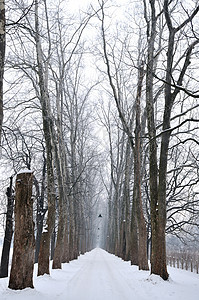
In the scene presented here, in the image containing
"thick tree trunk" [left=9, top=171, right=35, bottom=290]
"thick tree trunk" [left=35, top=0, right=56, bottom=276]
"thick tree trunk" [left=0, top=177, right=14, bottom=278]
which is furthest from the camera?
"thick tree trunk" [left=0, top=177, right=14, bottom=278]

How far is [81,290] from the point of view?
8.41 m

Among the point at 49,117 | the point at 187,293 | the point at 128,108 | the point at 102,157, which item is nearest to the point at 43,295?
the point at 187,293

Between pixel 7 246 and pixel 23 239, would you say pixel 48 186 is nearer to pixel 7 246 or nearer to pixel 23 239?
pixel 23 239

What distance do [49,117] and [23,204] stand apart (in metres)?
4.81

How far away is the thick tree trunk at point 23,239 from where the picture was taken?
695cm

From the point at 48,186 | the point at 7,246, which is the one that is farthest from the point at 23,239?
the point at 7,246

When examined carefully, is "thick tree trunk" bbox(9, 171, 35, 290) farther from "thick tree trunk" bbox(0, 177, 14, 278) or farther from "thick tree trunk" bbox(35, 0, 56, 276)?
"thick tree trunk" bbox(0, 177, 14, 278)

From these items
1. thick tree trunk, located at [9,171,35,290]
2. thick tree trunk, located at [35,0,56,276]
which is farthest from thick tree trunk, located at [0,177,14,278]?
thick tree trunk, located at [9,171,35,290]

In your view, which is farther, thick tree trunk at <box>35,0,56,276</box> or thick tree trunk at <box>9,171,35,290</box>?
thick tree trunk at <box>35,0,56,276</box>

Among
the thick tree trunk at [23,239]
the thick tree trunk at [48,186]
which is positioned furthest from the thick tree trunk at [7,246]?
the thick tree trunk at [23,239]

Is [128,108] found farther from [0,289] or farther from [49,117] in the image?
[0,289]

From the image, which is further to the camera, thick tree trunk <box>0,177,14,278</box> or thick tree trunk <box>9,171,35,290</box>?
thick tree trunk <box>0,177,14,278</box>

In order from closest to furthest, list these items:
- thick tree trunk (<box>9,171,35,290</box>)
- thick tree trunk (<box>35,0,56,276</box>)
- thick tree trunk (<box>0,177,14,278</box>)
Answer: thick tree trunk (<box>9,171,35,290</box>), thick tree trunk (<box>35,0,56,276</box>), thick tree trunk (<box>0,177,14,278</box>)

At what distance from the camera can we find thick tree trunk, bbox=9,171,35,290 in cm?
695
